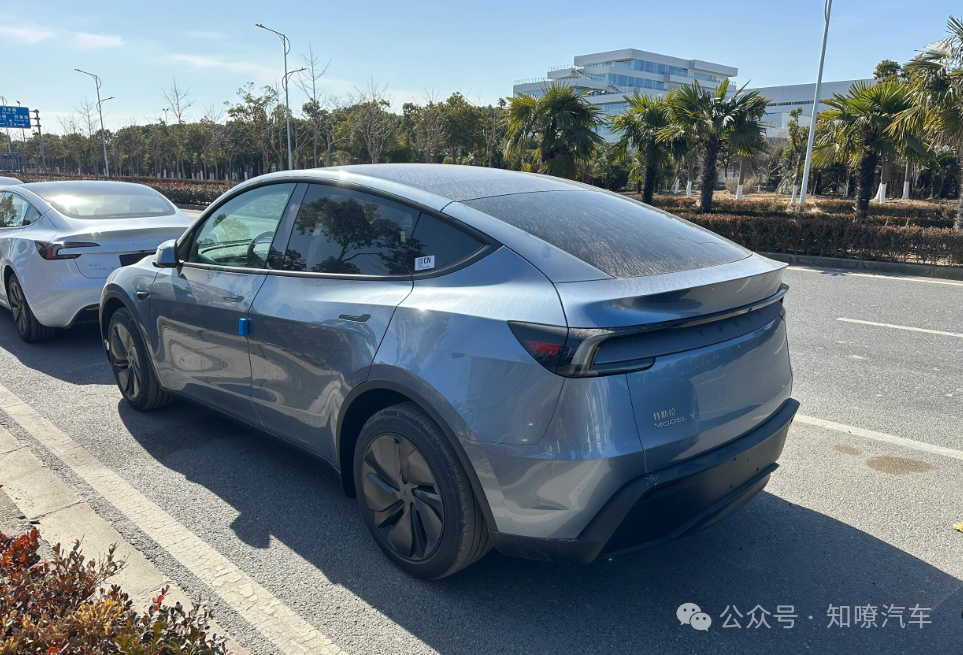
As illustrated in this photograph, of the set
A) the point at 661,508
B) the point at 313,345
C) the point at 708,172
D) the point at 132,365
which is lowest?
the point at 132,365

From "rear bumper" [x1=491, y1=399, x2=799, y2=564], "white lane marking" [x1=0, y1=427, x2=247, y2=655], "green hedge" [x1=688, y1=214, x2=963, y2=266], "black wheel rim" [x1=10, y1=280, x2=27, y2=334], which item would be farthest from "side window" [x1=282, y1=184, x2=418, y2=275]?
"green hedge" [x1=688, y1=214, x2=963, y2=266]

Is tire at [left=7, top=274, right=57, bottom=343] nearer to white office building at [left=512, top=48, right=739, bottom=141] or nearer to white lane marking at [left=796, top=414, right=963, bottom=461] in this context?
white lane marking at [left=796, top=414, right=963, bottom=461]

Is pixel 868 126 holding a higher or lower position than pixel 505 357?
higher

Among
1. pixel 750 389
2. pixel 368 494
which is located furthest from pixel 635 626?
pixel 368 494

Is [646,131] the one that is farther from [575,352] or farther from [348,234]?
[575,352]

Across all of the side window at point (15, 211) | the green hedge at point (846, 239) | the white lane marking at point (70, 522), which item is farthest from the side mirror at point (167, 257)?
the green hedge at point (846, 239)

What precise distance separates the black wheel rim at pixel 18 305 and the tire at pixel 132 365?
7.79 feet

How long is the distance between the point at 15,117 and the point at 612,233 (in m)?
76.9

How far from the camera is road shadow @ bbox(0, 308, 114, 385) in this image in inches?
219

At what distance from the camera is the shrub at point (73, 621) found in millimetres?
1850

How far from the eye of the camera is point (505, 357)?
→ 225cm

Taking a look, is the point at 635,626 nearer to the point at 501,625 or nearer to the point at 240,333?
the point at 501,625

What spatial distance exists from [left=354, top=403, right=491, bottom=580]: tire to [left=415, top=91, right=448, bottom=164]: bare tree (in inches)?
1827

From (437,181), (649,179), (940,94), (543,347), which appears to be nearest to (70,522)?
(437,181)
